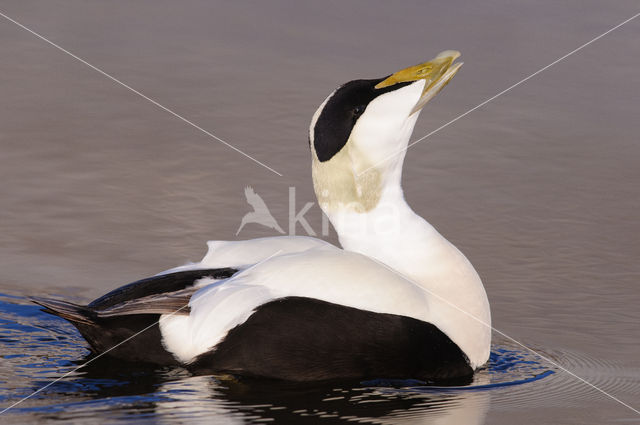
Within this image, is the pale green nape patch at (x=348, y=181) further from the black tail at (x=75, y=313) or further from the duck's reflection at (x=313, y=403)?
the black tail at (x=75, y=313)

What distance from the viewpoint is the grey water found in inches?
153

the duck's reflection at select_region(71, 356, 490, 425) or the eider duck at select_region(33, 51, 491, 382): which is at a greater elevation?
the eider duck at select_region(33, 51, 491, 382)

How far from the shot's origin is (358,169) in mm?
4258

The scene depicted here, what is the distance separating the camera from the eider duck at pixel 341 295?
13.0 feet

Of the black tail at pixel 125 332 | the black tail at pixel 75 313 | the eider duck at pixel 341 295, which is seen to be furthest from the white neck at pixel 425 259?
the black tail at pixel 75 313

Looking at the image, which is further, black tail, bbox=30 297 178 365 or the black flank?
black tail, bbox=30 297 178 365

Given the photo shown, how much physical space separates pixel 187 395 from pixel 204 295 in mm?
386

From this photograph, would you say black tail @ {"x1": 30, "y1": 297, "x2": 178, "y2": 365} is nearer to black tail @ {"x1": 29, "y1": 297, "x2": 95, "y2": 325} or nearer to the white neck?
black tail @ {"x1": 29, "y1": 297, "x2": 95, "y2": 325}

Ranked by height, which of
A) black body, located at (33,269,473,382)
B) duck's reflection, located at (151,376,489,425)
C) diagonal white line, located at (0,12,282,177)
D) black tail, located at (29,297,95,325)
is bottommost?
duck's reflection, located at (151,376,489,425)

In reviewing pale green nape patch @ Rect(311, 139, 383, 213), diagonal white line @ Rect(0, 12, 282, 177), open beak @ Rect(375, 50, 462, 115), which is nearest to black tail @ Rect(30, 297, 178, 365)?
pale green nape patch @ Rect(311, 139, 383, 213)

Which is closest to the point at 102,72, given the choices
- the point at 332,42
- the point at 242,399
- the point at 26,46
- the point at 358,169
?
the point at 26,46

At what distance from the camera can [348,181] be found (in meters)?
4.27

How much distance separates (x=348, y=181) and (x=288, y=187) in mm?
1804

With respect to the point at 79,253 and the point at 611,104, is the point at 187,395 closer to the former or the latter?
the point at 79,253
